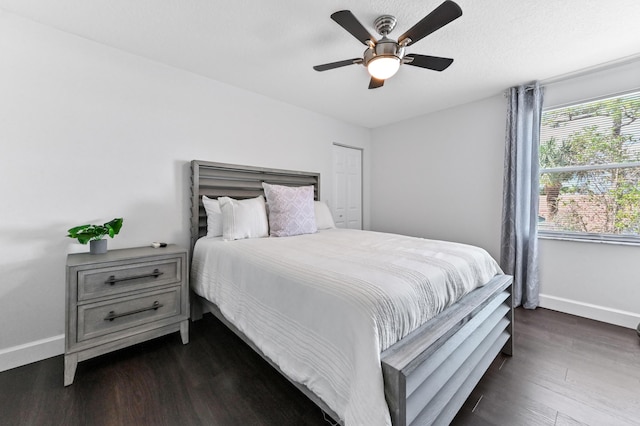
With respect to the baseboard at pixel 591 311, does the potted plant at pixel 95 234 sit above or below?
above

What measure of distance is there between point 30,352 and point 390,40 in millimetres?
3320

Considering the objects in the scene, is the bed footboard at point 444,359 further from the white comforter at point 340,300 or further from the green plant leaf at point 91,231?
the green plant leaf at point 91,231

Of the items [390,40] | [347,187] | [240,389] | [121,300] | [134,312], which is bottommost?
[240,389]

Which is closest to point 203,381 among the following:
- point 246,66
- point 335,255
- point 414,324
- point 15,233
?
point 335,255

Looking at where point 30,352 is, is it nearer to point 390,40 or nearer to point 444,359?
point 444,359

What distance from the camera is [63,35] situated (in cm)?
193

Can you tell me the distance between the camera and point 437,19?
4.66 ft

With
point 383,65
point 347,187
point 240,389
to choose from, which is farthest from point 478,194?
point 240,389

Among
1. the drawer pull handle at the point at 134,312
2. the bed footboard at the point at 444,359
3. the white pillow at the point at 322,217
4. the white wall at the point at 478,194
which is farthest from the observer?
the white pillow at the point at 322,217

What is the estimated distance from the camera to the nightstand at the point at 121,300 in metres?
1.57

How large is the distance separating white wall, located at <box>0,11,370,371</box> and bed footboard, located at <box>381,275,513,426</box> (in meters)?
2.32

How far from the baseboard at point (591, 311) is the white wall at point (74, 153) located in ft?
12.8

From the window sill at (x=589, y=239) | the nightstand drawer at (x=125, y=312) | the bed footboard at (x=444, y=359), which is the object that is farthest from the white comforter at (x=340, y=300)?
the window sill at (x=589, y=239)

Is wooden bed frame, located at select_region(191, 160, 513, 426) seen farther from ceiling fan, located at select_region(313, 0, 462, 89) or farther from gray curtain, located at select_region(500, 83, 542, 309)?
ceiling fan, located at select_region(313, 0, 462, 89)
